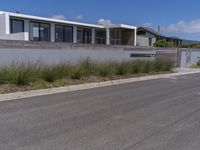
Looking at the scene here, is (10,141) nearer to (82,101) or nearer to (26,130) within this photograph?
(26,130)

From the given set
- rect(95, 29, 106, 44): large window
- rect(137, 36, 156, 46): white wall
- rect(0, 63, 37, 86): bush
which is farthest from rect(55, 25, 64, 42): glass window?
rect(0, 63, 37, 86): bush

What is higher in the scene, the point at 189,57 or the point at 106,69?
the point at 189,57

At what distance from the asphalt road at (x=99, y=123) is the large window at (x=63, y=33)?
18670 mm

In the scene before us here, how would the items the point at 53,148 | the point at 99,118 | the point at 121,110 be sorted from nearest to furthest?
the point at 53,148 < the point at 99,118 < the point at 121,110

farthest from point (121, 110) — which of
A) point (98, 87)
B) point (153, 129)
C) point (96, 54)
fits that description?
point (96, 54)

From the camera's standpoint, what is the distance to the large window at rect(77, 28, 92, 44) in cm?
3127

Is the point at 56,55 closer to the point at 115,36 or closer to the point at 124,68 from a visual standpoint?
the point at 124,68

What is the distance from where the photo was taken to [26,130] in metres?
6.12

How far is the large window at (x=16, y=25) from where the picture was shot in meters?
23.8

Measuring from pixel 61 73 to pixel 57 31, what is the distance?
15.8 m

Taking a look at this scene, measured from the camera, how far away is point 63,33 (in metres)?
29.0

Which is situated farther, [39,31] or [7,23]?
[39,31]

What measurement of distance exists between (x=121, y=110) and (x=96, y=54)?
34.9 feet

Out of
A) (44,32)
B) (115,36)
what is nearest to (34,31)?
(44,32)
